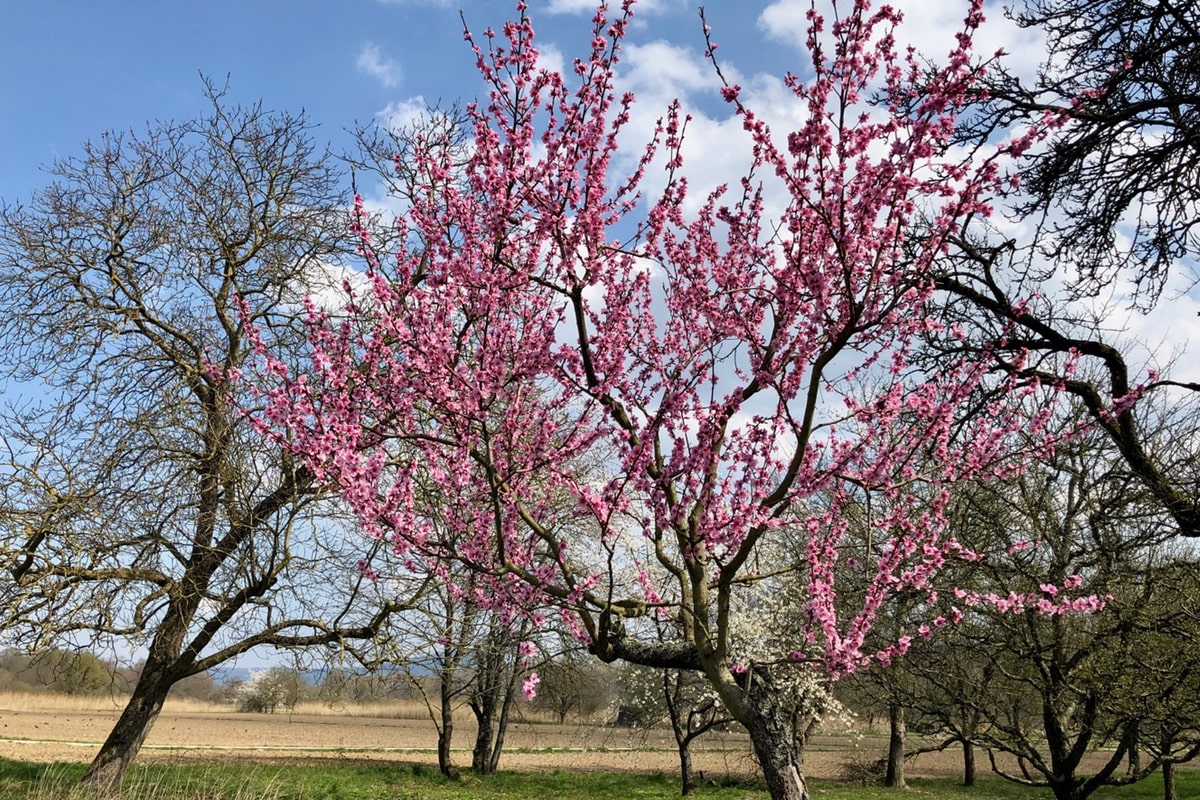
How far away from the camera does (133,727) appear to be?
991cm

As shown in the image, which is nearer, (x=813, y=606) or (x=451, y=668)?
(x=813, y=606)

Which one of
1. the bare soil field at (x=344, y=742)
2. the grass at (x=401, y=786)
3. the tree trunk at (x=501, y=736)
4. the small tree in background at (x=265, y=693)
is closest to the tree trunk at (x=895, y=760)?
the grass at (x=401, y=786)

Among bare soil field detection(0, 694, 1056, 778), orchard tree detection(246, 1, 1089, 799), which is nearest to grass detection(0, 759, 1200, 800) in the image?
bare soil field detection(0, 694, 1056, 778)

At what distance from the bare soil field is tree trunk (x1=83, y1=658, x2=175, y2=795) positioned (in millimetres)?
5188

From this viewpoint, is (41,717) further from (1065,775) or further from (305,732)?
(1065,775)

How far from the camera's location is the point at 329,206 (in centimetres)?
1152

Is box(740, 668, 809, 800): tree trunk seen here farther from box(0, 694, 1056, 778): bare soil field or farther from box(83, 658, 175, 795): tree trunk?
box(0, 694, 1056, 778): bare soil field

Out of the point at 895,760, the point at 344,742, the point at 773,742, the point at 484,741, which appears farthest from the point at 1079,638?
the point at 344,742

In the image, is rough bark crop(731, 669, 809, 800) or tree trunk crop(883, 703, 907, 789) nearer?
rough bark crop(731, 669, 809, 800)

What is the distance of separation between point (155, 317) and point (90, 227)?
4.38 feet

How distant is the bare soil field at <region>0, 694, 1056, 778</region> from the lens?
60.2ft

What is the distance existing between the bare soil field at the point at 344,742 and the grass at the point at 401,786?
1965 millimetres

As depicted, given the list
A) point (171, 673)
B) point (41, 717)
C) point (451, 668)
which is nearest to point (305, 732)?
point (41, 717)

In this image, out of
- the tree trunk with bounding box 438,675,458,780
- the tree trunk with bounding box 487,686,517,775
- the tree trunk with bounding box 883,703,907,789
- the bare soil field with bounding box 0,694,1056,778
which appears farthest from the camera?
the tree trunk with bounding box 883,703,907,789
